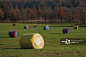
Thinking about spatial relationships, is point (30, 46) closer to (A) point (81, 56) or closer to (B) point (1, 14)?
(A) point (81, 56)

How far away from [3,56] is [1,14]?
140895mm

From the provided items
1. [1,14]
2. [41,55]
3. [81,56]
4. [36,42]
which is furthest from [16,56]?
[1,14]

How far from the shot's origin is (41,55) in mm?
10906

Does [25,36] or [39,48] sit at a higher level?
[25,36]

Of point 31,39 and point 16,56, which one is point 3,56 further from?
point 31,39

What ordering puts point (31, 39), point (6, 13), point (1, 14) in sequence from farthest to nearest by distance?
point (6, 13) → point (1, 14) → point (31, 39)

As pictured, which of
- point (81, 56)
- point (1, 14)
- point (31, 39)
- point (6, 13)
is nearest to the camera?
point (81, 56)

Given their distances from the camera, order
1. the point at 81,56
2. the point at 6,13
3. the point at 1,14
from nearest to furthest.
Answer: the point at 81,56 < the point at 1,14 < the point at 6,13

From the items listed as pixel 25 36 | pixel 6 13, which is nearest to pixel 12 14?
pixel 6 13

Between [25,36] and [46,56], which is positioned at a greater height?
[25,36]

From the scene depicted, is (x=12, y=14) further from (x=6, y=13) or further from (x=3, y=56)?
(x=3, y=56)

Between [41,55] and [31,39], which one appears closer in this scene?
[41,55]

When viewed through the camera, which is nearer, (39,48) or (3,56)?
(3,56)

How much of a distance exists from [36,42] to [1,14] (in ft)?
458
